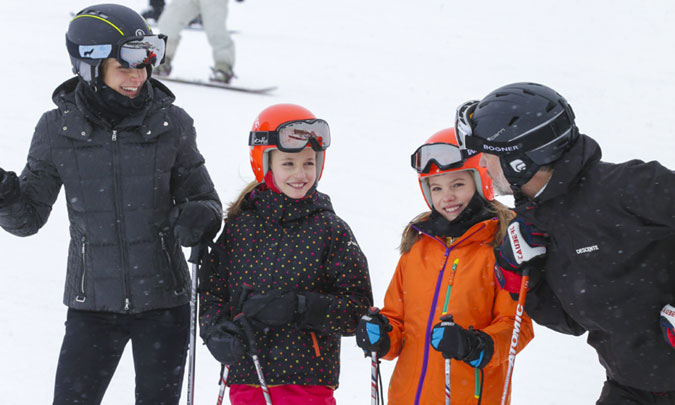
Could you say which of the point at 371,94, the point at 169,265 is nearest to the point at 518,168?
the point at 169,265

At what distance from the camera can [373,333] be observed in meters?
3.05

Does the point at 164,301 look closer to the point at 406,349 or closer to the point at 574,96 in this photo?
the point at 406,349

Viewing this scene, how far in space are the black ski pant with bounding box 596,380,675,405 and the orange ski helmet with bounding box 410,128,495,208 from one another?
0.92 metres

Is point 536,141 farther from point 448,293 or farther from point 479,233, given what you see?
point 448,293

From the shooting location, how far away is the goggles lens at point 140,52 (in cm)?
333

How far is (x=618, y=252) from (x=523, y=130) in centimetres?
53

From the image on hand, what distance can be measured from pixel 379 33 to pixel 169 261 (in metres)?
14.2

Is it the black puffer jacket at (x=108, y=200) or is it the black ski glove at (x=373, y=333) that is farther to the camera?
the black puffer jacket at (x=108, y=200)

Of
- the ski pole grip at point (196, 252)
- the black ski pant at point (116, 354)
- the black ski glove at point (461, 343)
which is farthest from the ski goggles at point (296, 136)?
the black ski glove at point (461, 343)

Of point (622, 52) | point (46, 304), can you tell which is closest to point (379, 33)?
point (622, 52)

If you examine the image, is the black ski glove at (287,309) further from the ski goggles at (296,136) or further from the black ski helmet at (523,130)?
the black ski helmet at (523,130)

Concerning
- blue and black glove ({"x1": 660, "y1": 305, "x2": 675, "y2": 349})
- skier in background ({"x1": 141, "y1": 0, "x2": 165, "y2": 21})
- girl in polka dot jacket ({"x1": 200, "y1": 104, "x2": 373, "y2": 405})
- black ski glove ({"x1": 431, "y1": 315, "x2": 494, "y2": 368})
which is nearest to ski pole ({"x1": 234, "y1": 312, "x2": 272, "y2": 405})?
girl in polka dot jacket ({"x1": 200, "y1": 104, "x2": 373, "y2": 405})

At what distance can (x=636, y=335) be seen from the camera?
2.70m

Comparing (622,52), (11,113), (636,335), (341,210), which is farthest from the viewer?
(622,52)
